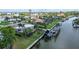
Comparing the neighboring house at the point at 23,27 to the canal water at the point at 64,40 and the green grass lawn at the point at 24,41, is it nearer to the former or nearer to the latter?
the green grass lawn at the point at 24,41

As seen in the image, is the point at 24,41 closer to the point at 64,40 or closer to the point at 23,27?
the point at 23,27

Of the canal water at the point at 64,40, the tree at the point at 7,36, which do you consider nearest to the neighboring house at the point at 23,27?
the tree at the point at 7,36

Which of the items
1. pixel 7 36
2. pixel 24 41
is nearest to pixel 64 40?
pixel 24 41

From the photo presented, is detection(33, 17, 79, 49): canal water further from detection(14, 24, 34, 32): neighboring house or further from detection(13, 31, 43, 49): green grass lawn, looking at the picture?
detection(14, 24, 34, 32): neighboring house

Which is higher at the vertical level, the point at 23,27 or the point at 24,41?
the point at 23,27
